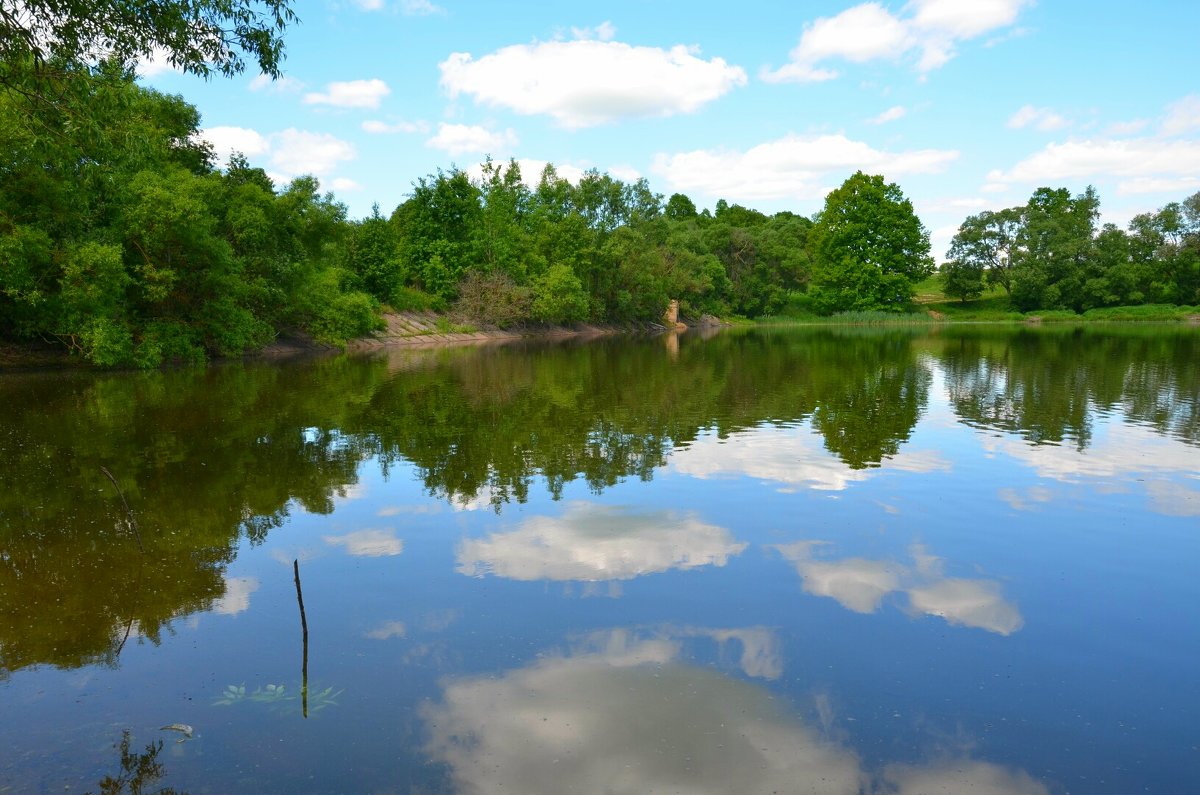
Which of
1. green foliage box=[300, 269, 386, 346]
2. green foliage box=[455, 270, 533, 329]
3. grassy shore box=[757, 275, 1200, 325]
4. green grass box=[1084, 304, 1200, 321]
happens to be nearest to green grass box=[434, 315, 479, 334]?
green foliage box=[455, 270, 533, 329]

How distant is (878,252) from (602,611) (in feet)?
332

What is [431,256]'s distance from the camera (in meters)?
75.2

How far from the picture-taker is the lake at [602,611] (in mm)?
5656

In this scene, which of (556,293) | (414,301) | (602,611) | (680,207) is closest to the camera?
(602,611)

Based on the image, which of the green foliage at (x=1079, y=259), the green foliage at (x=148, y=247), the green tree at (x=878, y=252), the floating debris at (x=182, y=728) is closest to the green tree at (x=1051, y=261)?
the green foliage at (x=1079, y=259)

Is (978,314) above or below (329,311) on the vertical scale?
below

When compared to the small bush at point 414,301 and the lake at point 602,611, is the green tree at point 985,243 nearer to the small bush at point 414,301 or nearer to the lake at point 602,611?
the small bush at point 414,301

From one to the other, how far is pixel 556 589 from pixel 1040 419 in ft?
56.1

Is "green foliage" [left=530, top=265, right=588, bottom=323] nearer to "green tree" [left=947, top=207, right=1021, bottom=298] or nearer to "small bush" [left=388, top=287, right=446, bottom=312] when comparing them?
"small bush" [left=388, top=287, right=446, bottom=312]

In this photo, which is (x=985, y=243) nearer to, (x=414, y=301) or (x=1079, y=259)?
(x=1079, y=259)

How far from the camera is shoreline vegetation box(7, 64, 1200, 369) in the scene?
3105cm

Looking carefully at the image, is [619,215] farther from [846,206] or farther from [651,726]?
[651,726]

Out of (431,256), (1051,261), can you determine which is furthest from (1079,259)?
(431,256)

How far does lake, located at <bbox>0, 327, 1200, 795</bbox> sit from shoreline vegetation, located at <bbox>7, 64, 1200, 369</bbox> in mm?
7166
